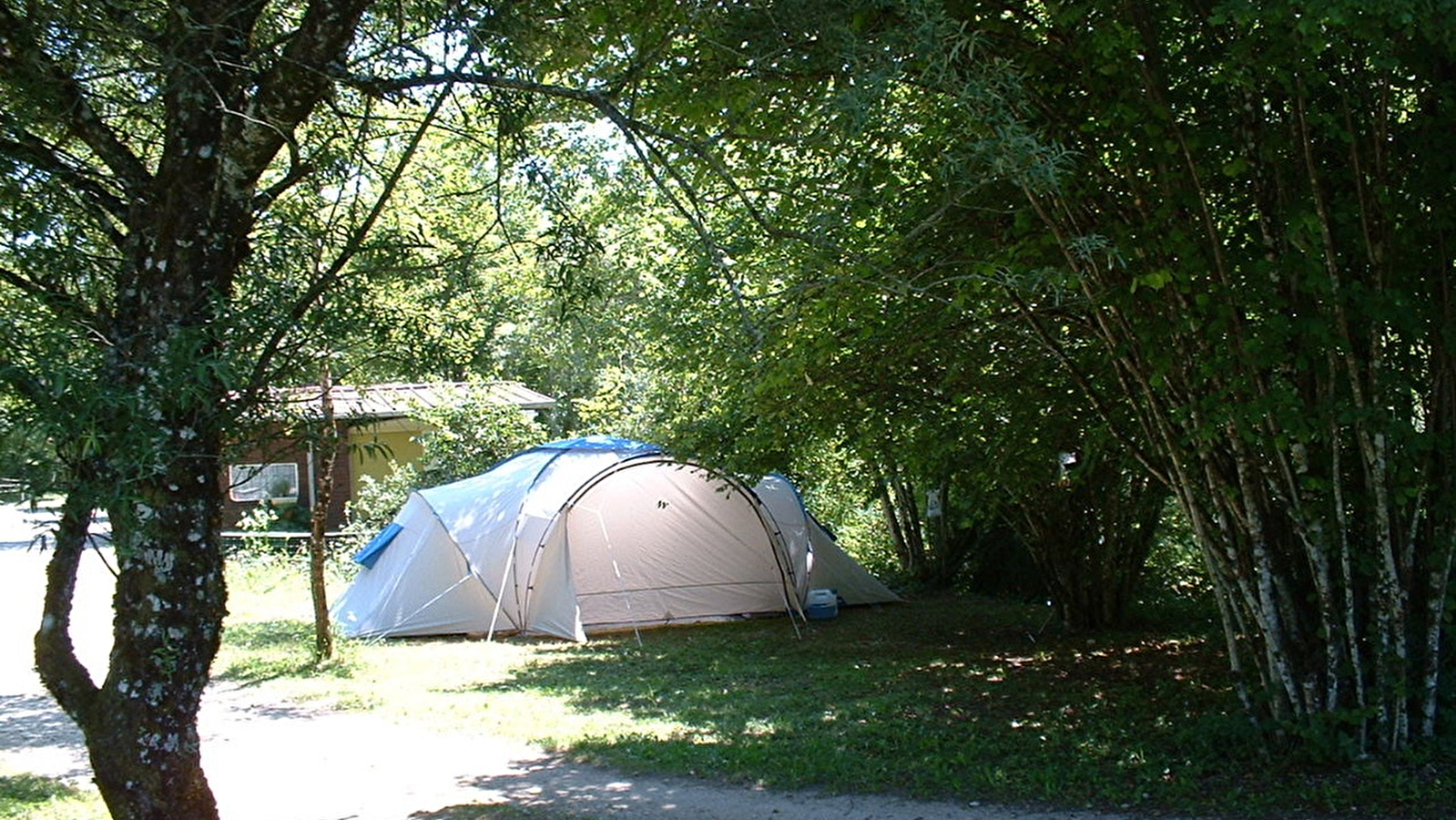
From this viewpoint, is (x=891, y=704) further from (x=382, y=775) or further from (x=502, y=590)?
(x=502, y=590)

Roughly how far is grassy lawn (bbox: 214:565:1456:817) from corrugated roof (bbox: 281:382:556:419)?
2424mm

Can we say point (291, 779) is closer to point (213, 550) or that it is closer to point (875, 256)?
point (213, 550)

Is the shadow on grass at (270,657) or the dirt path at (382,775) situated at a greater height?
the shadow on grass at (270,657)

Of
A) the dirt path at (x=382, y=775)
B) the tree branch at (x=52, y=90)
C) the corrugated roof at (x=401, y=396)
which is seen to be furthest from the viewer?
the dirt path at (x=382, y=775)

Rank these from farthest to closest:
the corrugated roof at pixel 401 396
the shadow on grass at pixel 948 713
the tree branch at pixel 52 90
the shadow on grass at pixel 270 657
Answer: the shadow on grass at pixel 270 657
the shadow on grass at pixel 948 713
the corrugated roof at pixel 401 396
the tree branch at pixel 52 90

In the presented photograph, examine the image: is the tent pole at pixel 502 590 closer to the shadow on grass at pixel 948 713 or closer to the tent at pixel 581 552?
the tent at pixel 581 552

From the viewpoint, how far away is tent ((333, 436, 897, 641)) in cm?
1376

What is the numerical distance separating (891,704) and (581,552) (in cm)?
533

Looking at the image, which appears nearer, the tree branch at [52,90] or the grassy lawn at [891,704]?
the tree branch at [52,90]

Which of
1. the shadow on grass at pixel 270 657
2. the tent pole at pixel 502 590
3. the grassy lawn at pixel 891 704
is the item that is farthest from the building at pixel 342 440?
the grassy lawn at pixel 891 704

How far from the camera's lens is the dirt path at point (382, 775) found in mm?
6668

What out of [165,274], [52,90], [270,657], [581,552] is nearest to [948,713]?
[581,552]

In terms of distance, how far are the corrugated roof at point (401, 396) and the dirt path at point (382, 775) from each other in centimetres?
142

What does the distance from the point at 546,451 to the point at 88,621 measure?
5569 millimetres
